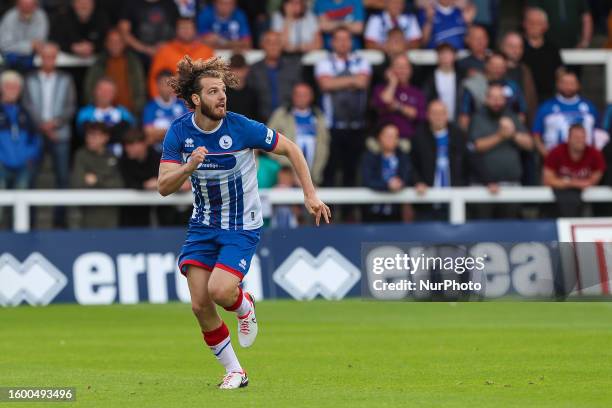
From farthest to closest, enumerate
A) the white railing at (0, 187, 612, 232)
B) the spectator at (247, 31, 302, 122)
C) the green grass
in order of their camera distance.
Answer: the spectator at (247, 31, 302, 122) < the white railing at (0, 187, 612, 232) < the green grass

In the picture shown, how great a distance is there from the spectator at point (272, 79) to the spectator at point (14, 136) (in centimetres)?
320

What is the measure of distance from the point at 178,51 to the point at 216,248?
32.6 feet

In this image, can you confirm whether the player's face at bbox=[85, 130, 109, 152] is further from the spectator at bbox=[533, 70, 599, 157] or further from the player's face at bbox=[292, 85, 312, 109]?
the spectator at bbox=[533, 70, 599, 157]

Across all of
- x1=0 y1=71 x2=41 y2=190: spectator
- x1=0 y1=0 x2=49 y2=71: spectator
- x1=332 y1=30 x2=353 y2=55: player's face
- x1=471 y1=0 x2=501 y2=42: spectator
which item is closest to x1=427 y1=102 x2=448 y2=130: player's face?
x1=332 y1=30 x2=353 y2=55: player's face

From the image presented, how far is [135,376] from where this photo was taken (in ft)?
36.7

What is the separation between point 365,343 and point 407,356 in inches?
52.3

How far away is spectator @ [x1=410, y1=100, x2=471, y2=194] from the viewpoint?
19.6 m

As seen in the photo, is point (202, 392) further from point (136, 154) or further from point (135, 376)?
point (136, 154)

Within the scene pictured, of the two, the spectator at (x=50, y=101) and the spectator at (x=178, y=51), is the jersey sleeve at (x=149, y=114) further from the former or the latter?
the spectator at (x=50, y=101)

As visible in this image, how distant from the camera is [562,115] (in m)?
20.3

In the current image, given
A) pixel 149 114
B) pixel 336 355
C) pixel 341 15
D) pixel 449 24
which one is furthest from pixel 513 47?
pixel 336 355

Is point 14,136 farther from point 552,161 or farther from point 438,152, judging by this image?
point 552,161

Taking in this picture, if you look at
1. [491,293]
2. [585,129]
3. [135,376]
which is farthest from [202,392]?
[585,129]

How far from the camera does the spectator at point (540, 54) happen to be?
21.1 metres
